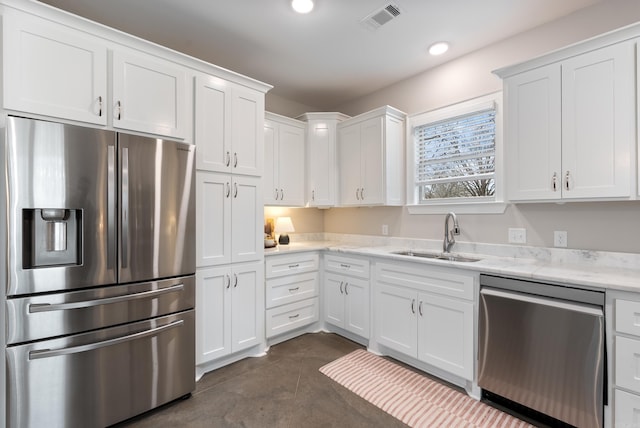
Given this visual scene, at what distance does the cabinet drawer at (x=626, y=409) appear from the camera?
150 cm

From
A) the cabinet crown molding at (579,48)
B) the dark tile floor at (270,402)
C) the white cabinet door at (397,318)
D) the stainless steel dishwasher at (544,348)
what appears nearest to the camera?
the stainless steel dishwasher at (544,348)

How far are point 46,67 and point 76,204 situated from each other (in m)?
0.80

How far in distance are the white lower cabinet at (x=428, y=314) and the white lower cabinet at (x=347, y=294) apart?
0.15 m

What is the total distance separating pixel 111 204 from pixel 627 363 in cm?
297

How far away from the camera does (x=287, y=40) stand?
102 inches

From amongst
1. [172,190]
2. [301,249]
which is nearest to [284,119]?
[301,249]

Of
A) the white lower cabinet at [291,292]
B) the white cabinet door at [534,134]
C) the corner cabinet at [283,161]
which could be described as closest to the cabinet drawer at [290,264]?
the white lower cabinet at [291,292]

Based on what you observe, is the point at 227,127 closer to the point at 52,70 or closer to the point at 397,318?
the point at 52,70

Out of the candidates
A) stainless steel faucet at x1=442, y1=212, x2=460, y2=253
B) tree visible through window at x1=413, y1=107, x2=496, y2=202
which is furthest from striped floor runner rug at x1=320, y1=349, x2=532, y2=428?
tree visible through window at x1=413, y1=107, x2=496, y2=202

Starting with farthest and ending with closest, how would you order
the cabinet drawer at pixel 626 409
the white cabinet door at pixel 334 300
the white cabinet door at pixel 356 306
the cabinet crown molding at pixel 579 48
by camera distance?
the white cabinet door at pixel 334 300 → the white cabinet door at pixel 356 306 → the cabinet crown molding at pixel 579 48 → the cabinet drawer at pixel 626 409

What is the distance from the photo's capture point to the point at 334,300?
3180 mm

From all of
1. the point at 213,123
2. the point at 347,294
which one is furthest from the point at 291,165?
the point at 347,294

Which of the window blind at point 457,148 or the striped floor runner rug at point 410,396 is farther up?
the window blind at point 457,148

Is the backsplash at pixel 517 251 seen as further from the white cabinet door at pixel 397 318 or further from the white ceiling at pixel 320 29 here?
the white ceiling at pixel 320 29
